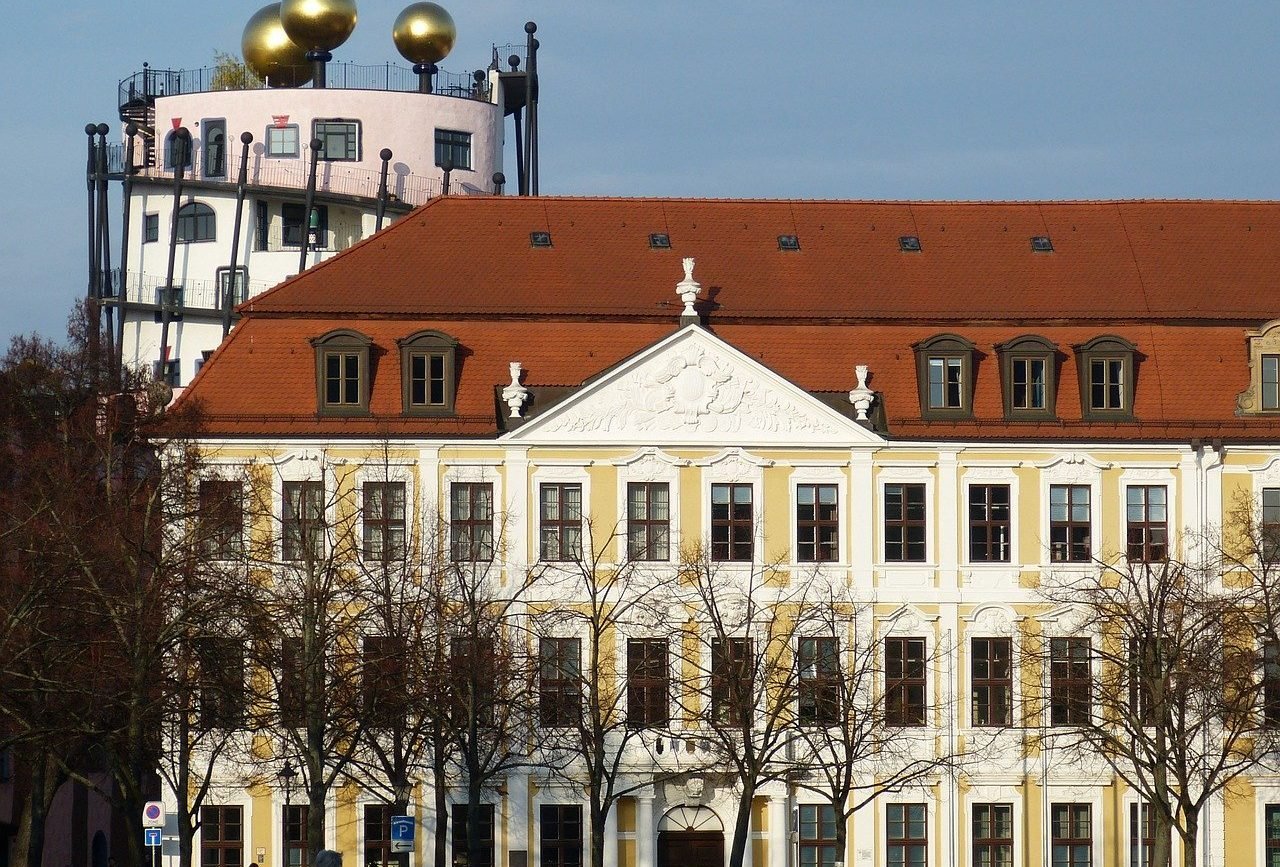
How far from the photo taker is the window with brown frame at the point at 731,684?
61.4 m

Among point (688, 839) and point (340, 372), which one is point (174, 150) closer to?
point (340, 372)

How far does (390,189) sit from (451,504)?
3130cm

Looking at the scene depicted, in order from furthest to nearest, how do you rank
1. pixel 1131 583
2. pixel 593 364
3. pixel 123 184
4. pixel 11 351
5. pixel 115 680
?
pixel 123 184
pixel 11 351
pixel 593 364
pixel 1131 583
pixel 115 680

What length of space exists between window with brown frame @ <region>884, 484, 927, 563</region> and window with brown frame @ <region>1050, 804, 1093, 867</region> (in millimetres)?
7012

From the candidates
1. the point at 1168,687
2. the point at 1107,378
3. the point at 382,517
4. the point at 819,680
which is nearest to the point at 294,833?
the point at 382,517

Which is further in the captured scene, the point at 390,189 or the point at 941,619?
the point at 390,189

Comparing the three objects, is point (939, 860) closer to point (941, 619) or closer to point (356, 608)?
point (941, 619)

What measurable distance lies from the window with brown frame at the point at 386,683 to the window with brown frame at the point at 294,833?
669 cm

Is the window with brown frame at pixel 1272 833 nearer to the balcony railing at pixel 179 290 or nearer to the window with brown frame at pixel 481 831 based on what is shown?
the window with brown frame at pixel 481 831

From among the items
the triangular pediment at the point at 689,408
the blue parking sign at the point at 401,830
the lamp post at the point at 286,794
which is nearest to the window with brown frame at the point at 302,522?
the lamp post at the point at 286,794

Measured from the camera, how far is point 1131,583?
2499 inches

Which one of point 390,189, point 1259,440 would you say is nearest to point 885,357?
point 1259,440

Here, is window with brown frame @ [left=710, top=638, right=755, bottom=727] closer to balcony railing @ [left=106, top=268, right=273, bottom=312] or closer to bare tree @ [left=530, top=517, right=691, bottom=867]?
bare tree @ [left=530, top=517, right=691, bottom=867]

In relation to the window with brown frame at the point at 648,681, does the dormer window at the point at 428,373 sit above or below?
above
